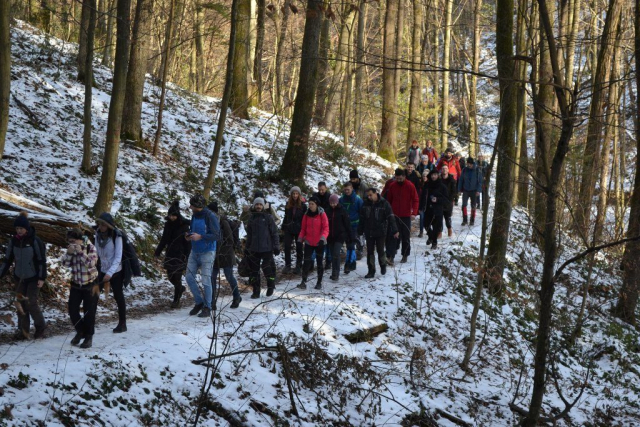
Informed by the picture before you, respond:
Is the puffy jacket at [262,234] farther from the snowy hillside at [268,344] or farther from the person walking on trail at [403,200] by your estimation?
the person walking on trail at [403,200]

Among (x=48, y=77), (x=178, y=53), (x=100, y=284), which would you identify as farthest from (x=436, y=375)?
(x=178, y=53)

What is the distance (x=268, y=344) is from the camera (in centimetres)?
783

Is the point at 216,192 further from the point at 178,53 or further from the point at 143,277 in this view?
the point at 178,53

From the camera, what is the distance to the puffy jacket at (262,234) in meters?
9.55

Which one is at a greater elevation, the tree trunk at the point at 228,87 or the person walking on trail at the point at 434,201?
the tree trunk at the point at 228,87

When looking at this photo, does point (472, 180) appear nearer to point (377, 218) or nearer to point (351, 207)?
point (351, 207)

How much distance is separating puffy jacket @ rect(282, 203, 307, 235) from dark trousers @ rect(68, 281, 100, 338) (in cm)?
473

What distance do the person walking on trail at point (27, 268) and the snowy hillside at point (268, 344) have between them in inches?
12.1

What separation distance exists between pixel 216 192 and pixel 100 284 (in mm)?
7209

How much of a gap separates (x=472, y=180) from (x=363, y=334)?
8599mm

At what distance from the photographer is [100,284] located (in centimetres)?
738

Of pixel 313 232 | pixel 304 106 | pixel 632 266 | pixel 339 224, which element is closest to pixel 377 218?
pixel 339 224

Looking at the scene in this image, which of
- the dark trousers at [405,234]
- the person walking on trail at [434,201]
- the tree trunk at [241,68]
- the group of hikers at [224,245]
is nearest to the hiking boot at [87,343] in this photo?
the group of hikers at [224,245]

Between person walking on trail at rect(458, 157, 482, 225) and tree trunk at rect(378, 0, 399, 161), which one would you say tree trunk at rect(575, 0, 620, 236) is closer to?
person walking on trail at rect(458, 157, 482, 225)
